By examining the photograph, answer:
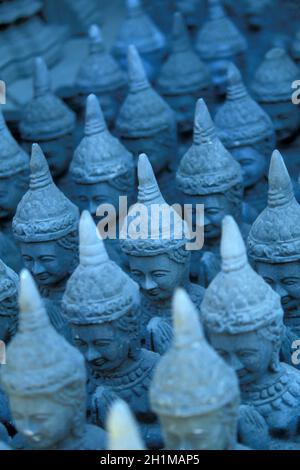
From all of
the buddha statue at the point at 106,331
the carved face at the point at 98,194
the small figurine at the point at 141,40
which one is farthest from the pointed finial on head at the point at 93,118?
the small figurine at the point at 141,40

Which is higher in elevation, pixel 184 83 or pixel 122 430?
pixel 122 430

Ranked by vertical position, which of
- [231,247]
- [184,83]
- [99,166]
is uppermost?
[231,247]

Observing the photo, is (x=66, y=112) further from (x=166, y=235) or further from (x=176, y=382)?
(x=176, y=382)

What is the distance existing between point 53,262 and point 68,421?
1.54 metres

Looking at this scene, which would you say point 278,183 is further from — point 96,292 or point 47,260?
point 47,260

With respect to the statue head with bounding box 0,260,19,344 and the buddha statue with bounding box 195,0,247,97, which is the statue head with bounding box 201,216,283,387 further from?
the buddha statue with bounding box 195,0,247,97

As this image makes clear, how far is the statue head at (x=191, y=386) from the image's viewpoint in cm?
328

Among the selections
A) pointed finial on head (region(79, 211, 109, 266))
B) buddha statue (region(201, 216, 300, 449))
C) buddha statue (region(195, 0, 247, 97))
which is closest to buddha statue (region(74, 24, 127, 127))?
buddha statue (region(195, 0, 247, 97))

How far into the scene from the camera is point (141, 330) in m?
4.54

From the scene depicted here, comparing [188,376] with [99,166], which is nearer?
[188,376]

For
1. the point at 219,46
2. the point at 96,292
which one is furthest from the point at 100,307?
the point at 219,46

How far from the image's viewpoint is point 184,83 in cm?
700

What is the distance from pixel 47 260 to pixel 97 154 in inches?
30.3

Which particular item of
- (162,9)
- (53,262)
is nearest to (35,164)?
(53,262)
